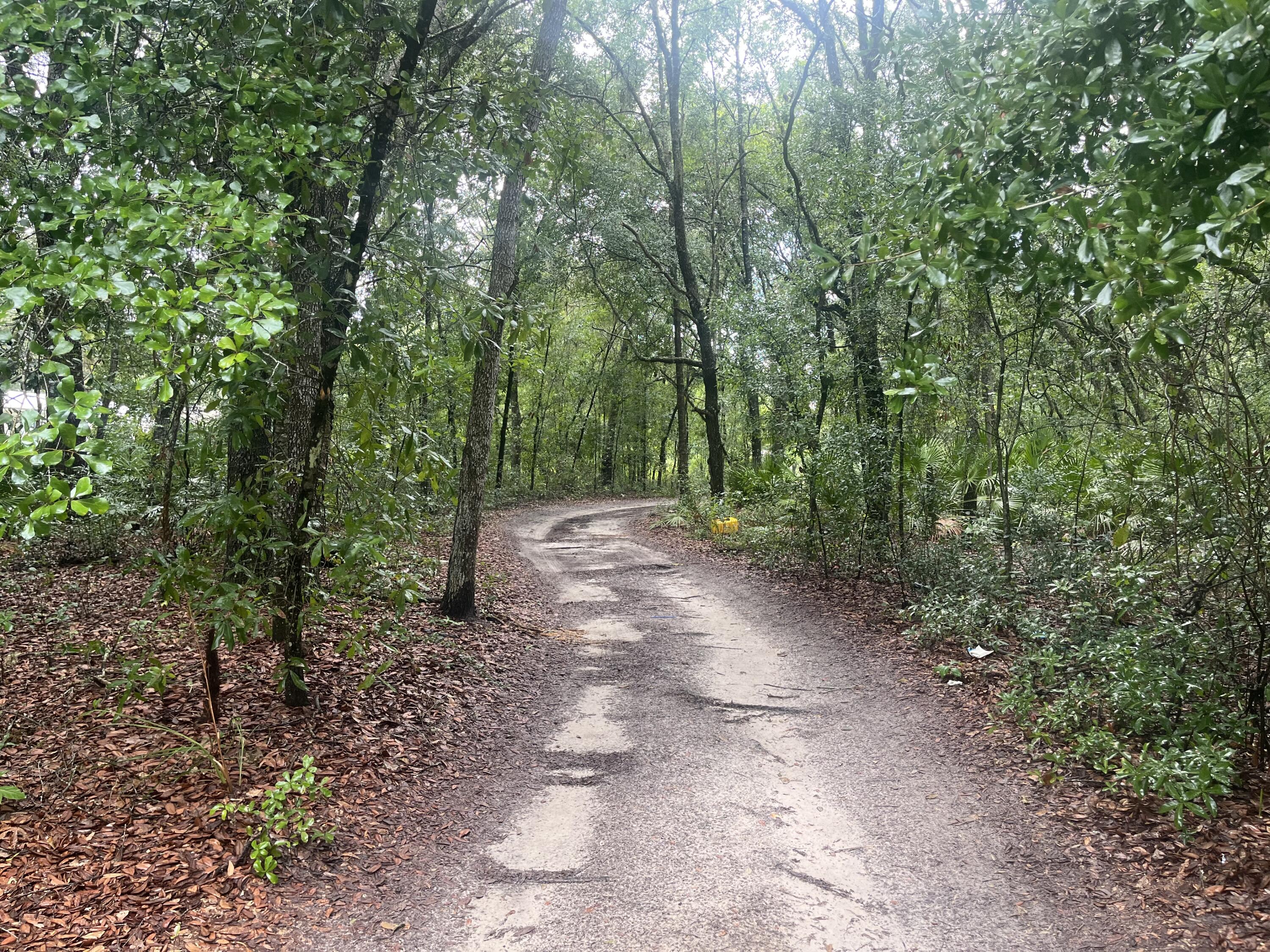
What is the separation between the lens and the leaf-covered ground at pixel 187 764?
3598mm

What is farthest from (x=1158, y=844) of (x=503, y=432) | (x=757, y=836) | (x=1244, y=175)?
(x=503, y=432)

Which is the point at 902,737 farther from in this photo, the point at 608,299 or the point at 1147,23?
the point at 608,299

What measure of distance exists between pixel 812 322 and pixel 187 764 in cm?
1009

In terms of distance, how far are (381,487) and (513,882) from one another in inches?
106

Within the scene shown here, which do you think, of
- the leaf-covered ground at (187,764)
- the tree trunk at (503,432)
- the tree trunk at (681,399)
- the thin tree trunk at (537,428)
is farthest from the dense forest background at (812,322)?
the thin tree trunk at (537,428)

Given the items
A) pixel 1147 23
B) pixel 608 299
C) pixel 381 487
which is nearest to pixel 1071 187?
pixel 1147 23

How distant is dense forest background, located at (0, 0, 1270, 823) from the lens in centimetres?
241

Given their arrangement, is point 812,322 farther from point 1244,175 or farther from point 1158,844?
point 1244,175

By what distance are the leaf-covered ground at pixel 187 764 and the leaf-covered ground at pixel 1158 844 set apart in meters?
3.95

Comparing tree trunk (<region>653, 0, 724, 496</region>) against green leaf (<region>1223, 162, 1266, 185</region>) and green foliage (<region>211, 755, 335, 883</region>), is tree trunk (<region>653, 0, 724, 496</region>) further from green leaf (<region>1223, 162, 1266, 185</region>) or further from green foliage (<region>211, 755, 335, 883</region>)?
green leaf (<region>1223, 162, 1266, 185</region>)

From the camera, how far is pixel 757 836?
14.6 feet

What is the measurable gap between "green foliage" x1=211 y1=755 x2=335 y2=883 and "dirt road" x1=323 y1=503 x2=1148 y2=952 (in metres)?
0.93

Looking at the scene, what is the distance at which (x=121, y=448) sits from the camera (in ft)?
28.3

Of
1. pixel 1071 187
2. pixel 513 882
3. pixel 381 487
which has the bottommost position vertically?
pixel 513 882
